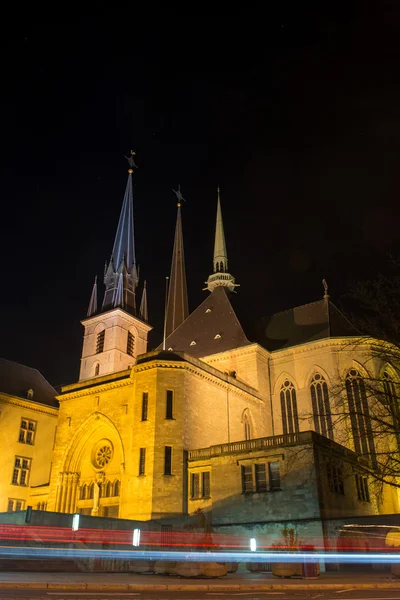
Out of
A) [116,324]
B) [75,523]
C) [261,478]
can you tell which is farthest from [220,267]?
[75,523]

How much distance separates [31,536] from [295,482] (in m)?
11.3

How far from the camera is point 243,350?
119ft

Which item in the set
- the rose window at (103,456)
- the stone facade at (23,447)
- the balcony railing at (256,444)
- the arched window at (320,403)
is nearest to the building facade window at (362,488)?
the arched window at (320,403)

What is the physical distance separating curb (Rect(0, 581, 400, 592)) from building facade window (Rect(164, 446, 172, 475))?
13.8 meters

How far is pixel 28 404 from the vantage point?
118ft

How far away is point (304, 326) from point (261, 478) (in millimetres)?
16892

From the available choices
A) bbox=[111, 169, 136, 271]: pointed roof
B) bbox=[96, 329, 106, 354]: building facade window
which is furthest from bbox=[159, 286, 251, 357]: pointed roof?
bbox=[111, 169, 136, 271]: pointed roof

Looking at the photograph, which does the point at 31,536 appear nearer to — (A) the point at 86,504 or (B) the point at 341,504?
(A) the point at 86,504

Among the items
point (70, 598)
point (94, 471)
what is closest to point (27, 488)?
point (94, 471)

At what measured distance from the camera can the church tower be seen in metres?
47.7

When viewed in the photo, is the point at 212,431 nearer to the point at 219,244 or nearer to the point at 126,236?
the point at 219,244

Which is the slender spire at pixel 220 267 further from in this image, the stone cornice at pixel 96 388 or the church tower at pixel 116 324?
the stone cornice at pixel 96 388

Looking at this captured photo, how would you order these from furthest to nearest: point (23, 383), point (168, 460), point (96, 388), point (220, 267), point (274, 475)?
point (220, 267) → point (23, 383) → point (96, 388) → point (168, 460) → point (274, 475)

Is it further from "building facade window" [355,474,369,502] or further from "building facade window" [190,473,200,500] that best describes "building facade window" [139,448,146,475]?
"building facade window" [355,474,369,502]
